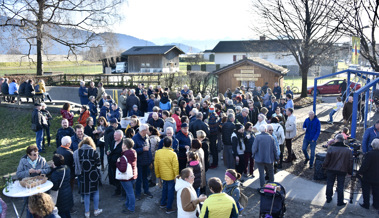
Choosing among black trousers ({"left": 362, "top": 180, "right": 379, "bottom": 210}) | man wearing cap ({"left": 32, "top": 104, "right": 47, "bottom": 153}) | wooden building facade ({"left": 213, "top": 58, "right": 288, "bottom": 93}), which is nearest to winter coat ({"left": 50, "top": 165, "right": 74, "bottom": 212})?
man wearing cap ({"left": 32, "top": 104, "right": 47, "bottom": 153})

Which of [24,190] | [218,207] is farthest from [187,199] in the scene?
[24,190]

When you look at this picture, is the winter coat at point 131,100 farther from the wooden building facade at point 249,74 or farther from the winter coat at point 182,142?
the wooden building facade at point 249,74

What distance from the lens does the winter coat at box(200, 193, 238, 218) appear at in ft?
13.9

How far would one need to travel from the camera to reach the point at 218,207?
13.9 feet

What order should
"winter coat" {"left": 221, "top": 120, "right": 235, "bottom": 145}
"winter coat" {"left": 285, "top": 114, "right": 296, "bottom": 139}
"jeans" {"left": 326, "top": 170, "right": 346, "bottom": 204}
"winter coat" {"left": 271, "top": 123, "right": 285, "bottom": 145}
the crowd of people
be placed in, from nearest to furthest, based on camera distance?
the crowd of people, "jeans" {"left": 326, "top": 170, "right": 346, "bottom": 204}, "winter coat" {"left": 221, "top": 120, "right": 235, "bottom": 145}, "winter coat" {"left": 271, "top": 123, "right": 285, "bottom": 145}, "winter coat" {"left": 285, "top": 114, "right": 296, "bottom": 139}

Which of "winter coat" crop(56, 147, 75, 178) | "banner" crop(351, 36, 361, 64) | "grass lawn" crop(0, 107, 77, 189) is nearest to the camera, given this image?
"winter coat" crop(56, 147, 75, 178)

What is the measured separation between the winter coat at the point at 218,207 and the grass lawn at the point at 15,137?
6.34 meters

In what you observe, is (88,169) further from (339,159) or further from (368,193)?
(368,193)

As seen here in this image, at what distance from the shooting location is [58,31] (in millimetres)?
24047

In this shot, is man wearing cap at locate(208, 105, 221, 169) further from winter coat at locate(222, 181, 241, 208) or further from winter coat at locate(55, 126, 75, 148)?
winter coat at locate(222, 181, 241, 208)

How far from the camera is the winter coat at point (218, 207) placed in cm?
422

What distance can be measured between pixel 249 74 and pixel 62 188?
17.3 meters

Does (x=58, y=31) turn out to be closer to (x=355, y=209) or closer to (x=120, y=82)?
(x=120, y=82)

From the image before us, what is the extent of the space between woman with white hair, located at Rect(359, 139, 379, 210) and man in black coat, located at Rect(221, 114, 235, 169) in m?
3.30
